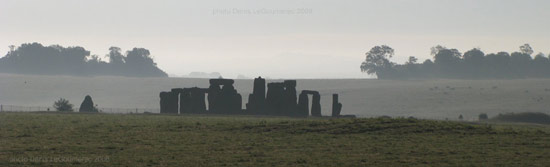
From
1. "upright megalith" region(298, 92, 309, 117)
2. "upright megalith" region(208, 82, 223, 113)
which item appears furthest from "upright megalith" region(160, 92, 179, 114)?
"upright megalith" region(298, 92, 309, 117)

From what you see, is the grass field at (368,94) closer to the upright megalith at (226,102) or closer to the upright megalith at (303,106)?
the upright megalith at (303,106)

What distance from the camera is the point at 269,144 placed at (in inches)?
1585

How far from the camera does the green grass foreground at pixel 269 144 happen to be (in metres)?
33.4

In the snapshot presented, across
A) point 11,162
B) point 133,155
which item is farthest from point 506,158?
point 11,162

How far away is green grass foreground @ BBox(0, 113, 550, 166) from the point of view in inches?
1316

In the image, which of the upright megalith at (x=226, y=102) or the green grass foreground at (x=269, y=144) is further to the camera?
the upright megalith at (x=226, y=102)

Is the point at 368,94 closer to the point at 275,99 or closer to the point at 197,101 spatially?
the point at 275,99

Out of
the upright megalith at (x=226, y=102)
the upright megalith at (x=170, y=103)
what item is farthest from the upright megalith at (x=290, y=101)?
the upright megalith at (x=170, y=103)

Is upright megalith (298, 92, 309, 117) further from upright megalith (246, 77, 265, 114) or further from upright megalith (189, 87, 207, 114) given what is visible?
upright megalith (189, 87, 207, 114)

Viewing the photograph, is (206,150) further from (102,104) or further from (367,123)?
(102,104)

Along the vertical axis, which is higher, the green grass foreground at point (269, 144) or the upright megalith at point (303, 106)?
the upright megalith at point (303, 106)

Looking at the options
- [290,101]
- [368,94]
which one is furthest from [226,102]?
[368,94]

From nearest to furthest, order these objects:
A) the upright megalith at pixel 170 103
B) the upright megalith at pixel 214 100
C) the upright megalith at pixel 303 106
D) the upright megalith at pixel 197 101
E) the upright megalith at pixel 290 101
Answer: the upright megalith at pixel 290 101 < the upright megalith at pixel 303 106 < the upright megalith at pixel 214 100 < the upright megalith at pixel 197 101 < the upright megalith at pixel 170 103

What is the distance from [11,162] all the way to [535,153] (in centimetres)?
2105
